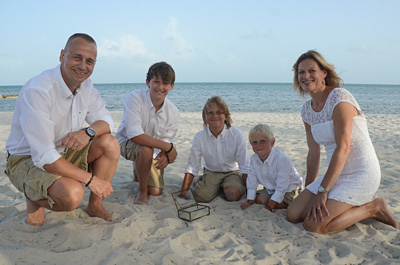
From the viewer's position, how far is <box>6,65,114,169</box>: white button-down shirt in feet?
7.95

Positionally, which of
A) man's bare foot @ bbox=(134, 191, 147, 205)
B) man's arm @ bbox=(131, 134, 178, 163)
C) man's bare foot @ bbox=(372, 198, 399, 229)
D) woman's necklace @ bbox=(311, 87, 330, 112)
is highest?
woman's necklace @ bbox=(311, 87, 330, 112)

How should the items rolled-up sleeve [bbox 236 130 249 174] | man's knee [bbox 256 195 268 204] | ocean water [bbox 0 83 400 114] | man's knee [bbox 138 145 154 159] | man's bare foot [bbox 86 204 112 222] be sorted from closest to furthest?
man's bare foot [bbox 86 204 112 222]
man's knee [bbox 256 195 268 204]
man's knee [bbox 138 145 154 159]
rolled-up sleeve [bbox 236 130 249 174]
ocean water [bbox 0 83 400 114]

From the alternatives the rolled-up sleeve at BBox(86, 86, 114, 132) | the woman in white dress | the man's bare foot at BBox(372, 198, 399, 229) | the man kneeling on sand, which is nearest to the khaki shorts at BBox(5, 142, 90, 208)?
the man kneeling on sand

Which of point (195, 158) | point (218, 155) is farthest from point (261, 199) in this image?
point (195, 158)

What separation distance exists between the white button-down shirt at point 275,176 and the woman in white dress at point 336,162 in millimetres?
304

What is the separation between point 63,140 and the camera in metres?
2.63

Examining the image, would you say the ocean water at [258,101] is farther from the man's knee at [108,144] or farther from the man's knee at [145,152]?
the man's knee at [108,144]

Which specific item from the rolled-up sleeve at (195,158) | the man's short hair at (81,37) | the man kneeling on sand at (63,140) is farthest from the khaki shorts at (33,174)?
the rolled-up sleeve at (195,158)

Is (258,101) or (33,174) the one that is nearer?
(33,174)

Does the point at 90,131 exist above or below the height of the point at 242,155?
above

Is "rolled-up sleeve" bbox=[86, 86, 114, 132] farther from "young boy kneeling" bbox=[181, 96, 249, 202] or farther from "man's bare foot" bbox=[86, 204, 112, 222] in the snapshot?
"young boy kneeling" bbox=[181, 96, 249, 202]

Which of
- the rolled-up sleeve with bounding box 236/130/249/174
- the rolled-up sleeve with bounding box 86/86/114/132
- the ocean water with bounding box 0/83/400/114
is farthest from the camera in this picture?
the ocean water with bounding box 0/83/400/114

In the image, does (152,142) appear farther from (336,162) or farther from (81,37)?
(336,162)

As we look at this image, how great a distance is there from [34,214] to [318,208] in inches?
94.6
